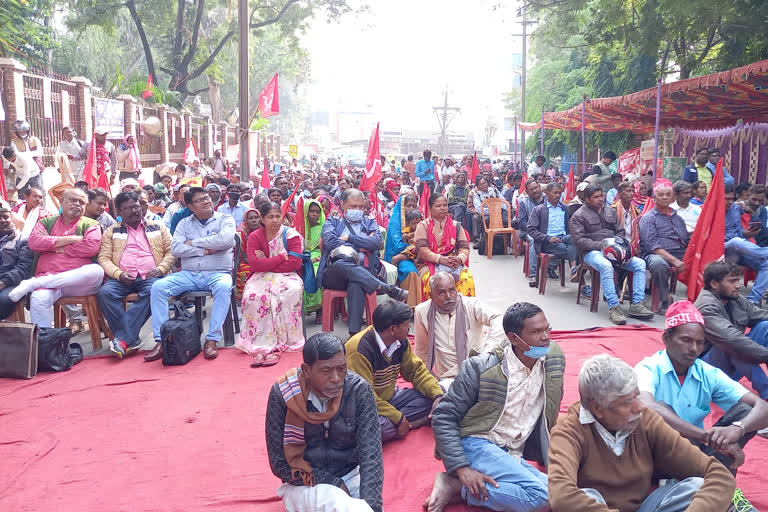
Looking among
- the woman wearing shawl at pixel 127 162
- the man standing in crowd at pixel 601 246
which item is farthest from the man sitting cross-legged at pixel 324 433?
the woman wearing shawl at pixel 127 162

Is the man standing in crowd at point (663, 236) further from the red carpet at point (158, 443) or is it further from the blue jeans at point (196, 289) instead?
the blue jeans at point (196, 289)

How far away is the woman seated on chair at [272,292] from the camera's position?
664 centimetres

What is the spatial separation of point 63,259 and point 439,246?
3701mm

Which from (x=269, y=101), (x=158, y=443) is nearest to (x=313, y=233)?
(x=158, y=443)

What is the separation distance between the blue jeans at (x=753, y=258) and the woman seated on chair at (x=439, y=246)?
3.16 meters

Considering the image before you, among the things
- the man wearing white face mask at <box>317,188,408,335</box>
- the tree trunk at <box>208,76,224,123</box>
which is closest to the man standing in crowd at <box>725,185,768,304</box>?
the man wearing white face mask at <box>317,188,408,335</box>

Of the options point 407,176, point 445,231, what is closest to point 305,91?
point 407,176

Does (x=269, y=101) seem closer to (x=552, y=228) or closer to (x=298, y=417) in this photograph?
(x=552, y=228)

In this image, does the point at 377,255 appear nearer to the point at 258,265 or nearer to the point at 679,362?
the point at 258,265

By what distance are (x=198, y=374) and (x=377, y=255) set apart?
2252 millimetres

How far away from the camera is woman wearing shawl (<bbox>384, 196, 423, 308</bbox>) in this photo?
7.18 meters

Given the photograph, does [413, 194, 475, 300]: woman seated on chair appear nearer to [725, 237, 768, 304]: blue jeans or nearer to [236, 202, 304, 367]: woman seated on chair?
[236, 202, 304, 367]: woman seated on chair

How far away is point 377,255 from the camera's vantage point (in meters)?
7.29

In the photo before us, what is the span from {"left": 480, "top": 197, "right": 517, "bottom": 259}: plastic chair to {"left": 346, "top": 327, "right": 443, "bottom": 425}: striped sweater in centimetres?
767
